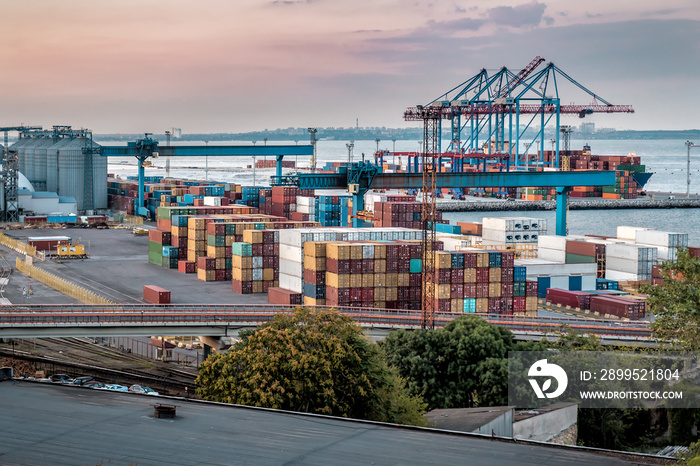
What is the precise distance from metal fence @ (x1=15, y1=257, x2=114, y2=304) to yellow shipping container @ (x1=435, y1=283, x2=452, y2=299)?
59.5ft

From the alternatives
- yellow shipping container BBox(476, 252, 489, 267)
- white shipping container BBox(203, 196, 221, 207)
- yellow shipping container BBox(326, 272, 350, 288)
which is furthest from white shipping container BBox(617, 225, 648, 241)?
white shipping container BBox(203, 196, 221, 207)

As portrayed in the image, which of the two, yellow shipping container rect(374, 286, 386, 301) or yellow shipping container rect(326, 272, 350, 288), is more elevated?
yellow shipping container rect(326, 272, 350, 288)

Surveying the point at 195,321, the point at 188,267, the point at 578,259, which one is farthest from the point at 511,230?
the point at 195,321

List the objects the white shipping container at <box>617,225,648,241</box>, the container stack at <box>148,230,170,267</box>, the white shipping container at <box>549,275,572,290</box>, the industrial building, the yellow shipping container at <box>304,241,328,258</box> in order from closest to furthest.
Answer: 1. the yellow shipping container at <box>304,241,328,258</box>
2. the white shipping container at <box>549,275,572,290</box>
3. the container stack at <box>148,230,170,267</box>
4. the white shipping container at <box>617,225,648,241</box>
5. the industrial building

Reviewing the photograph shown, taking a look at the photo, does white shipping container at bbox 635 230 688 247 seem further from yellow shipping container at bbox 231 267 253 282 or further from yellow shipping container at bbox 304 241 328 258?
yellow shipping container at bbox 231 267 253 282

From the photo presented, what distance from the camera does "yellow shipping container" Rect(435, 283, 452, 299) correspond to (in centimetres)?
4322

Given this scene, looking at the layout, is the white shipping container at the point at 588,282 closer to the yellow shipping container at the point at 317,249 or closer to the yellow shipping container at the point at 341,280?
the yellow shipping container at the point at 341,280

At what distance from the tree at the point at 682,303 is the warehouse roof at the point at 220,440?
12.2m

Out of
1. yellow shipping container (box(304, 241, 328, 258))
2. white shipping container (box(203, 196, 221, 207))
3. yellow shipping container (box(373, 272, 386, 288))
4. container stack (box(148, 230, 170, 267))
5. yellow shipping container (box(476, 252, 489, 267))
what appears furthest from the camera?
white shipping container (box(203, 196, 221, 207))

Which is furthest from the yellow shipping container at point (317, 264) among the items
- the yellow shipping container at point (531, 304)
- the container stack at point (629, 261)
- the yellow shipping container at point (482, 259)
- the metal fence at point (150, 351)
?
the container stack at point (629, 261)

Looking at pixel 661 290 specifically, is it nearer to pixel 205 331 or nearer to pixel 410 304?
pixel 410 304

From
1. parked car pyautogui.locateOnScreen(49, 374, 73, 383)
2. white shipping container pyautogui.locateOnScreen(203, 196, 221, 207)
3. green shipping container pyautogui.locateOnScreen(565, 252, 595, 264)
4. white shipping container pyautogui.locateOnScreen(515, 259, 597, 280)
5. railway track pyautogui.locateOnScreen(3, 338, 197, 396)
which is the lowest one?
railway track pyautogui.locateOnScreen(3, 338, 197, 396)

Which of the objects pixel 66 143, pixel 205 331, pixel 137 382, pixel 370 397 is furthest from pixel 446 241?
pixel 66 143

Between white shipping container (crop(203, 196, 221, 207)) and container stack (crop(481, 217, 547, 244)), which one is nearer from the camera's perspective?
container stack (crop(481, 217, 547, 244))
